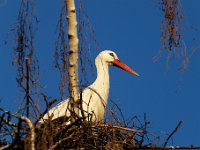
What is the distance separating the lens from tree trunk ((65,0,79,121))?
8.56 meters

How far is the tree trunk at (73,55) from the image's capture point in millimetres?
8562

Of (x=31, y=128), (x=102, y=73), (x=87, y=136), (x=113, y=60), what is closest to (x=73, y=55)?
(x=87, y=136)

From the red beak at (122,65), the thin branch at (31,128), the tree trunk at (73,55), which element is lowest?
the thin branch at (31,128)

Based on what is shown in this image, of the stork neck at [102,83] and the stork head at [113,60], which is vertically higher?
→ the stork head at [113,60]

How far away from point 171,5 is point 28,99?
170 centimetres

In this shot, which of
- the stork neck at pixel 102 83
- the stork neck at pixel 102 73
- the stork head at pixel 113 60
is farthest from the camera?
the stork head at pixel 113 60

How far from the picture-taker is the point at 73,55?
871 cm

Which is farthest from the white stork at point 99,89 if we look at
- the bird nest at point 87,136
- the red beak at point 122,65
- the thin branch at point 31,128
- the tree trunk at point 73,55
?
the thin branch at point 31,128

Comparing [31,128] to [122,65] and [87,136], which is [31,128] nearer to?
[87,136]

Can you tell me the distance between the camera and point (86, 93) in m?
10.4

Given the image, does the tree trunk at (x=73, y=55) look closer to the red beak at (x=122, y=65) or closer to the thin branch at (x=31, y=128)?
the thin branch at (x=31, y=128)

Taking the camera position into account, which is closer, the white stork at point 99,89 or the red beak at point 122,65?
the white stork at point 99,89

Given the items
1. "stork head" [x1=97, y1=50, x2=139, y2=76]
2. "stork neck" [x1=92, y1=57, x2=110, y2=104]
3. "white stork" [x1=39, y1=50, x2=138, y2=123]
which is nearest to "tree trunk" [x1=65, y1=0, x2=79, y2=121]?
"white stork" [x1=39, y1=50, x2=138, y2=123]

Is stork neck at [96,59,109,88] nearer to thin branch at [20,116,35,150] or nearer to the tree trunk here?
the tree trunk
